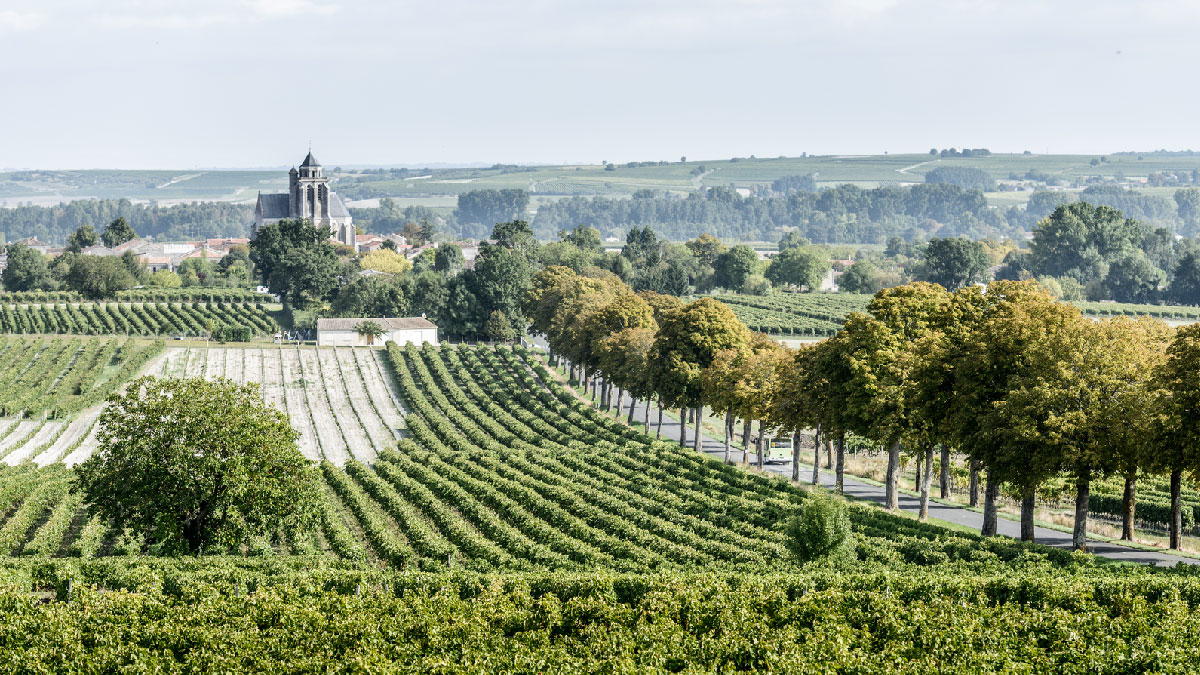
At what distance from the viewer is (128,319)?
132000mm

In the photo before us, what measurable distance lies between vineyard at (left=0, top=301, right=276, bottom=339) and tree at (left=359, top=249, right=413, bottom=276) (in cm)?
4217

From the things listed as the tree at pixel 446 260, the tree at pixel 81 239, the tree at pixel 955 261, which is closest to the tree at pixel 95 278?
the tree at pixel 446 260

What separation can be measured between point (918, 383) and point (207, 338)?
8628 cm

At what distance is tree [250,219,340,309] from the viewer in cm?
14050

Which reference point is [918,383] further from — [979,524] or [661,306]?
[661,306]

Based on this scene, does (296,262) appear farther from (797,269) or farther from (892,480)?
(892,480)

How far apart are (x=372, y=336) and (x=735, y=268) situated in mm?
69927

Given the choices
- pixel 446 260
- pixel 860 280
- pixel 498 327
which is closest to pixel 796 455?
pixel 498 327

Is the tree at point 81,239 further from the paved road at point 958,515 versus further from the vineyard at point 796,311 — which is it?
the paved road at point 958,515

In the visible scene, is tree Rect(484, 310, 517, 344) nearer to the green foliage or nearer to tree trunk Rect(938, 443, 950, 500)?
tree trunk Rect(938, 443, 950, 500)

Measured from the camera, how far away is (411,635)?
115ft

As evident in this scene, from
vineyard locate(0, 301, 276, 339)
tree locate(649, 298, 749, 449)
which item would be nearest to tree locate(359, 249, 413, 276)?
vineyard locate(0, 301, 276, 339)

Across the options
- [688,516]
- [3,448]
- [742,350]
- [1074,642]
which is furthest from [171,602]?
[3,448]

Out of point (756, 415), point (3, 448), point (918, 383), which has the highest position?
point (918, 383)
